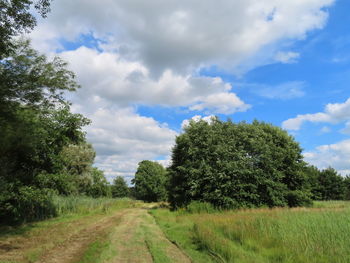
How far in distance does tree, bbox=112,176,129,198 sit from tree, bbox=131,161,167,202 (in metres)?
21.3

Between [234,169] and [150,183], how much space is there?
56097 millimetres

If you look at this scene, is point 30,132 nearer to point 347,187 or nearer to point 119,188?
point 347,187

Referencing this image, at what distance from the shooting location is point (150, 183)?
253ft

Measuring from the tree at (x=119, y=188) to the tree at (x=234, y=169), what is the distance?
245 feet

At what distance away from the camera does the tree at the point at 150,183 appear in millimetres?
76625

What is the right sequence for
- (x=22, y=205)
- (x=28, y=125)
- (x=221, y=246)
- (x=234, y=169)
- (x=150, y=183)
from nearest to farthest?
(x=221, y=246), (x=28, y=125), (x=22, y=205), (x=234, y=169), (x=150, y=183)

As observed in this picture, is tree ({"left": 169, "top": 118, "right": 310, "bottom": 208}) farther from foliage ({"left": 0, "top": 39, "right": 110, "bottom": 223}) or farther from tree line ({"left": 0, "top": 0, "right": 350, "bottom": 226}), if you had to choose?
foliage ({"left": 0, "top": 39, "right": 110, "bottom": 223})

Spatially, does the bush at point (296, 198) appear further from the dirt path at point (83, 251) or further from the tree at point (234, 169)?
the dirt path at point (83, 251)

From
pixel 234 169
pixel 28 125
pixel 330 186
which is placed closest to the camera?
pixel 28 125

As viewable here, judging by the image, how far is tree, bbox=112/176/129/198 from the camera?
9950cm

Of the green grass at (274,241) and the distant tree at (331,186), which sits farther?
the distant tree at (331,186)

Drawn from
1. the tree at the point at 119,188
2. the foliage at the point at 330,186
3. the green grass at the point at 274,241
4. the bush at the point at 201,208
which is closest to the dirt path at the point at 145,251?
the green grass at the point at 274,241

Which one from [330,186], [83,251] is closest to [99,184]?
[83,251]

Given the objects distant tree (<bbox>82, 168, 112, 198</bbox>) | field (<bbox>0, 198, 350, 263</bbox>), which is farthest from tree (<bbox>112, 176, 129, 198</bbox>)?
field (<bbox>0, 198, 350, 263</bbox>)
